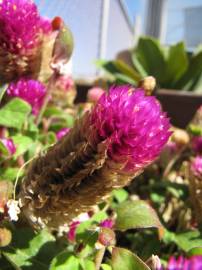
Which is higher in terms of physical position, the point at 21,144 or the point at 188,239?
the point at 21,144

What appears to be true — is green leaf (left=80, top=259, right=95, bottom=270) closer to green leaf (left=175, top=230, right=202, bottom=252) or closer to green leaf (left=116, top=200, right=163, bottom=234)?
green leaf (left=116, top=200, right=163, bottom=234)

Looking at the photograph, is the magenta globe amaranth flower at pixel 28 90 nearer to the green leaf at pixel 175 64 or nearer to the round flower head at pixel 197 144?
the round flower head at pixel 197 144

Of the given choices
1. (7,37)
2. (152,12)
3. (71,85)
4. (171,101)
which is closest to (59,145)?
(7,37)

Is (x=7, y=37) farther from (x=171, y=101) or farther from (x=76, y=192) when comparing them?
(x=171, y=101)

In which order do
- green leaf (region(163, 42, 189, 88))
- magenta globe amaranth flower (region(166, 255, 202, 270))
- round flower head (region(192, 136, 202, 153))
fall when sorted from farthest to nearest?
1. green leaf (region(163, 42, 189, 88))
2. round flower head (region(192, 136, 202, 153))
3. magenta globe amaranth flower (region(166, 255, 202, 270))

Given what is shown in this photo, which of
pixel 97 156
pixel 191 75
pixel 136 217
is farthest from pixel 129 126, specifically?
pixel 191 75

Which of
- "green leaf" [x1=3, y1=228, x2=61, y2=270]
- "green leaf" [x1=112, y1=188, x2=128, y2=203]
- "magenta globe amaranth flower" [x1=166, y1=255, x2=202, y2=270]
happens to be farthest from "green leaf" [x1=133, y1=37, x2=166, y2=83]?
"magenta globe amaranth flower" [x1=166, y1=255, x2=202, y2=270]

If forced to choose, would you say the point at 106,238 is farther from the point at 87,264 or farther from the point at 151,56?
the point at 151,56
